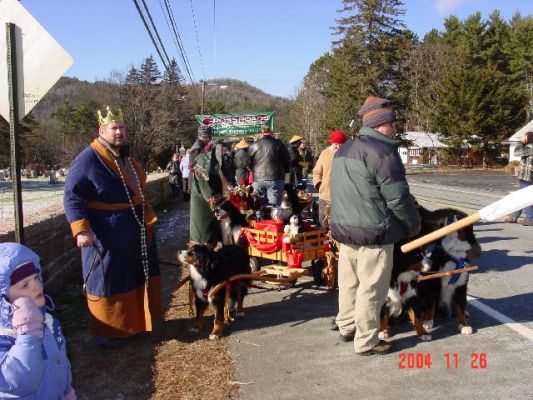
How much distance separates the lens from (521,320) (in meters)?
5.48

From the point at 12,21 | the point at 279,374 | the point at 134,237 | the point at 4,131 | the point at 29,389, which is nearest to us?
the point at 29,389

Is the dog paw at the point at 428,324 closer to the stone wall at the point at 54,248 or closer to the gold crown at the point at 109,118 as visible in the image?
the gold crown at the point at 109,118

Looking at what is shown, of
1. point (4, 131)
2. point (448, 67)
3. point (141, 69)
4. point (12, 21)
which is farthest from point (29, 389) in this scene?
point (448, 67)

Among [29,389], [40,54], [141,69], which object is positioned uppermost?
[141,69]

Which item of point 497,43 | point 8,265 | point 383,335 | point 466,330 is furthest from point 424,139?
point 8,265

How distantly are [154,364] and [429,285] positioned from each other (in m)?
2.64

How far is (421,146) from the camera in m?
62.7

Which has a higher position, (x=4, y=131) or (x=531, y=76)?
(x=531, y=76)

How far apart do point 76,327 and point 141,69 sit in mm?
44705

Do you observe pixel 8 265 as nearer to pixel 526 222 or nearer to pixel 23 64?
pixel 23 64

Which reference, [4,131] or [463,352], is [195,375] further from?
[4,131]

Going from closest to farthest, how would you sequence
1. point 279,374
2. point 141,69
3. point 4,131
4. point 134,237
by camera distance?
point 279,374 → point 134,237 → point 141,69 → point 4,131

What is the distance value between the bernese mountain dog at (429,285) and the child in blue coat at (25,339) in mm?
3341

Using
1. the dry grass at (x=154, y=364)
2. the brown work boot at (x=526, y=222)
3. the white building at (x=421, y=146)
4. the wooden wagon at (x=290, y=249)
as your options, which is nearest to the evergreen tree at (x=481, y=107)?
the white building at (x=421, y=146)
